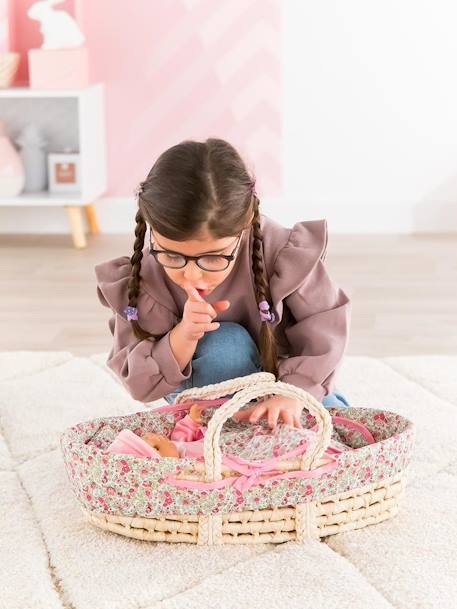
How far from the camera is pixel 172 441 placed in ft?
4.90

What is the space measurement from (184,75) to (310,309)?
7.42 feet

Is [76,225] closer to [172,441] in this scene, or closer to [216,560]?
[172,441]

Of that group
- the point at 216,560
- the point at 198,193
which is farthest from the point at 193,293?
the point at 216,560

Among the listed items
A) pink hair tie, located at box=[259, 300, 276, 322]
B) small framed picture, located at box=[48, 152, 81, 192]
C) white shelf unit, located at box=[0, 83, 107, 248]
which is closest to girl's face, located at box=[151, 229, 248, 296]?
pink hair tie, located at box=[259, 300, 276, 322]

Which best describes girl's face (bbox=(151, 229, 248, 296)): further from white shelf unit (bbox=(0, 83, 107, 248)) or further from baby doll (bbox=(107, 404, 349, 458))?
white shelf unit (bbox=(0, 83, 107, 248))

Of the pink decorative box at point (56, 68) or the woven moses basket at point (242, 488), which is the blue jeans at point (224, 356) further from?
the pink decorative box at point (56, 68)

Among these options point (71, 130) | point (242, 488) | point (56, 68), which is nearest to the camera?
point (242, 488)

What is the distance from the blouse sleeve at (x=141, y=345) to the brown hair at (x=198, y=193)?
0.16 metres

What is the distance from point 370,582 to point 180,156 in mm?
599

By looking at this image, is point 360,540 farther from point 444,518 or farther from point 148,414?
point 148,414

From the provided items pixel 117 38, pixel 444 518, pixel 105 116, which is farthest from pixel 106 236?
pixel 444 518

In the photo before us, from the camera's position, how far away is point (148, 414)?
1.52 meters

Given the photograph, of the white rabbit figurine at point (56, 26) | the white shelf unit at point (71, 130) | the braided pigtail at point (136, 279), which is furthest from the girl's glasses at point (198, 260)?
the white rabbit figurine at point (56, 26)

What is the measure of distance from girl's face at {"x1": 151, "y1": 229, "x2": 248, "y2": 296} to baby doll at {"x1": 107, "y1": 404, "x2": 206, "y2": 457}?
22 centimetres
